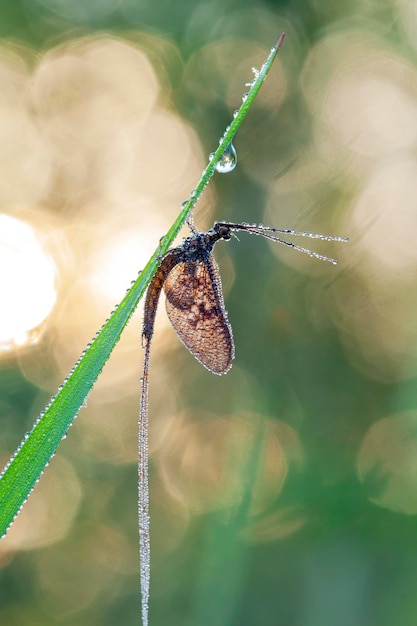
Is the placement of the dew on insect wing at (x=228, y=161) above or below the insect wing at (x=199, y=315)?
above

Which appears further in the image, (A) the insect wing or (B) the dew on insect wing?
(A) the insect wing

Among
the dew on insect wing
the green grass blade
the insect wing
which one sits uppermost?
the dew on insect wing

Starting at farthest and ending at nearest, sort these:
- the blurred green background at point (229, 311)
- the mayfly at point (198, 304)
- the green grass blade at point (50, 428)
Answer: the blurred green background at point (229, 311) → the mayfly at point (198, 304) → the green grass blade at point (50, 428)

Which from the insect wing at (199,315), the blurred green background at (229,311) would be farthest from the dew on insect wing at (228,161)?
the blurred green background at (229,311)

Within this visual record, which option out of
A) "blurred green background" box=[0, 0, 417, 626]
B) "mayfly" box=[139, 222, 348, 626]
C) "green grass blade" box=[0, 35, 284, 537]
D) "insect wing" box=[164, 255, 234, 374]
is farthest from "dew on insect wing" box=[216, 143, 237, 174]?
"blurred green background" box=[0, 0, 417, 626]

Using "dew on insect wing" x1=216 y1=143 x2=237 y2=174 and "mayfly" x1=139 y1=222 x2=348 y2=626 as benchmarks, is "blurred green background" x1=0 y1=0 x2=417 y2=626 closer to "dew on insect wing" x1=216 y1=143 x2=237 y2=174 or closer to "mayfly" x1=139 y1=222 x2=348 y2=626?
"mayfly" x1=139 y1=222 x2=348 y2=626

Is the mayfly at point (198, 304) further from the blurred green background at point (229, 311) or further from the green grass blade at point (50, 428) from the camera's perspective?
the blurred green background at point (229, 311)
